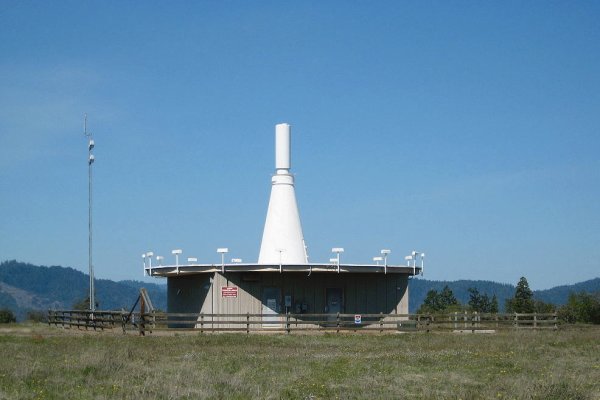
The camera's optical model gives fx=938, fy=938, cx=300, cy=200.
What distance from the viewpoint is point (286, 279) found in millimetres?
37844

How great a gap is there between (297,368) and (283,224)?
18.3 meters

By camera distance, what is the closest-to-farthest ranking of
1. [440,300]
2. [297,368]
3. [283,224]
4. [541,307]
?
1. [297,368]
2. [283,224]
3. [541,307]
4. [440,300]

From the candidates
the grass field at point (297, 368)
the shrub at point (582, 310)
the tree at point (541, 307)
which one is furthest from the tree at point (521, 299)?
the grass field at point (297, 368)

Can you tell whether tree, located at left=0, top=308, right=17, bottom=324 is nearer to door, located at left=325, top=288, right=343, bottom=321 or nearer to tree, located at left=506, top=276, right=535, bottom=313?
door, located at left=325, top=288, right=343, bottom=321

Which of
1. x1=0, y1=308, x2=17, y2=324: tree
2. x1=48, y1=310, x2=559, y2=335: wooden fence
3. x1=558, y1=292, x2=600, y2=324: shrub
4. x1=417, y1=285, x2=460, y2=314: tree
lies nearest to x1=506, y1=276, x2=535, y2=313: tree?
x1=558, y1=292, x2=600, y2=324: shrub

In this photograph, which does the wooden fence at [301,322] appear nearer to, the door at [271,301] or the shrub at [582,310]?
the door at [271,301]

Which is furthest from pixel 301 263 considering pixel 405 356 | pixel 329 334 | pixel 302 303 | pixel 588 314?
pixel 588 314

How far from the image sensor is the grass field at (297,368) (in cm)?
1682

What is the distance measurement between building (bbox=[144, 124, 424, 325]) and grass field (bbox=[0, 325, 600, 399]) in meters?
7.43

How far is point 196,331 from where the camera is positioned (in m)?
35.2

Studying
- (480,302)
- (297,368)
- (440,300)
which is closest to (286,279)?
(297,368)

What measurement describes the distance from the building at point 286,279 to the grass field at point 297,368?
24.4ft

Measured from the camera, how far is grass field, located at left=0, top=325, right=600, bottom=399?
1682cm

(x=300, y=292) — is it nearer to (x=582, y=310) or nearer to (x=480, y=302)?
(x=582, y=310)
